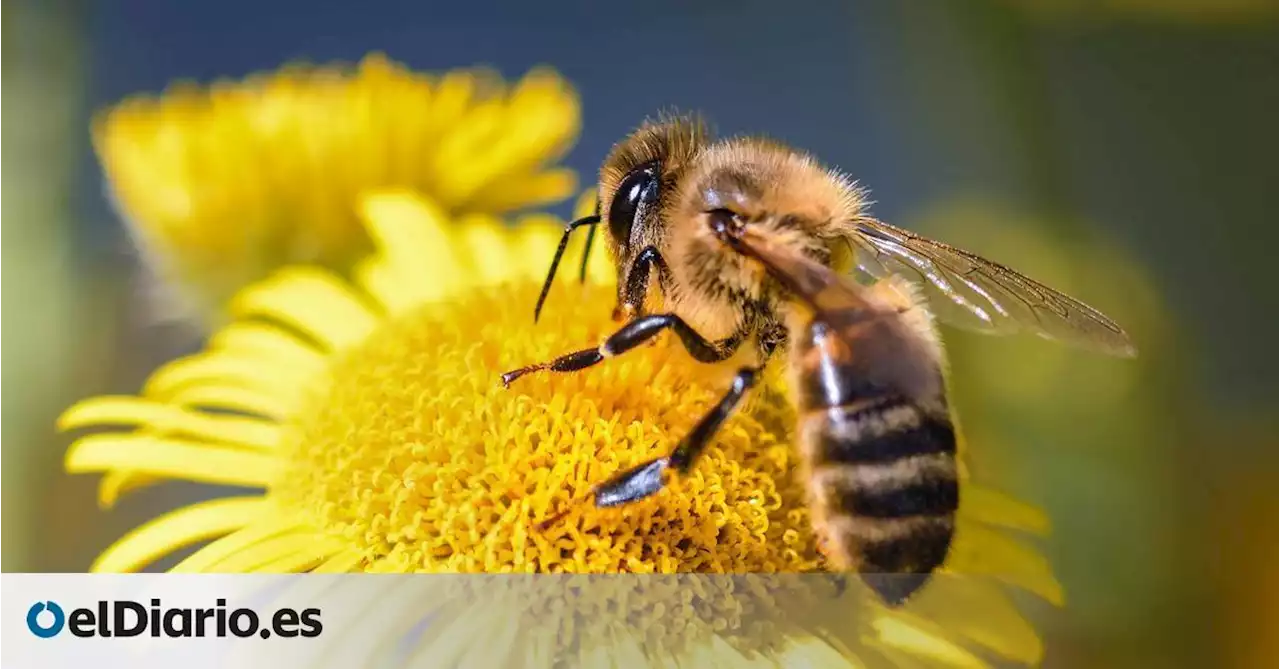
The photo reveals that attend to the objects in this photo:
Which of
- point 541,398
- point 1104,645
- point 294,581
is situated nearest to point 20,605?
point 294,581

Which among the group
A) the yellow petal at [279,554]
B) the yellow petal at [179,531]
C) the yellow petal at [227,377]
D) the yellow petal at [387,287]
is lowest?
Result: the yellow petal at [279,554]

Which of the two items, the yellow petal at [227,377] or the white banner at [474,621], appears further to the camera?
the yellow petal at [227,377]

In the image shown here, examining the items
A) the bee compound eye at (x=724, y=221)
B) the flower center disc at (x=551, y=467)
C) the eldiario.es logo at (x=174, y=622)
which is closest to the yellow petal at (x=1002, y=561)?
the flower center disc at (x=551, y=467)

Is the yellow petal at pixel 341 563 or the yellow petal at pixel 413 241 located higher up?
the yellow petal at pixel 413 241

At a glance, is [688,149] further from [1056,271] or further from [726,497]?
[1056,271]

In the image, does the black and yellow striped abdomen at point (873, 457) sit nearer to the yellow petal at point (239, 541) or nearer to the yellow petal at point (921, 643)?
the yellow petal at point (921, 643)

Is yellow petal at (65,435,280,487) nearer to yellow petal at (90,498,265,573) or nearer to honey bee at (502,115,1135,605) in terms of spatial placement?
yellow petal at (90,498,265,573)
